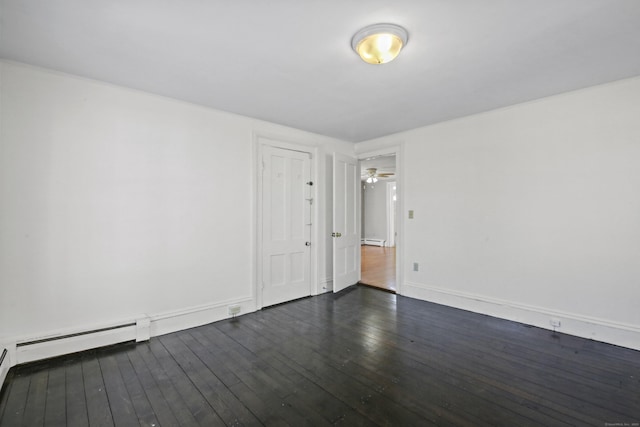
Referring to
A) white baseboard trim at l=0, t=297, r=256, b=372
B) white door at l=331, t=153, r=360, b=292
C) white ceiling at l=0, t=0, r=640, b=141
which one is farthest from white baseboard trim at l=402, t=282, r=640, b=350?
white baseboard trim at l=0, t=297, r=256, b=372

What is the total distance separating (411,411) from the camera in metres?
1.79

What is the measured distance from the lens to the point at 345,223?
464cm

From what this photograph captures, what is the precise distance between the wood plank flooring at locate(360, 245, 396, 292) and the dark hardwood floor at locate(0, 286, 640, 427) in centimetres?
171

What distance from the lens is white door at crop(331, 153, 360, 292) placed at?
14.5 feet

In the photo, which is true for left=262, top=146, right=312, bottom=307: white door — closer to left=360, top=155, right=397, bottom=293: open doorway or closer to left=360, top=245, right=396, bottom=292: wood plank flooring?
left=360, top=245, right=396, bottom=292: wood plank flooring

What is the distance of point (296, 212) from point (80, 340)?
8.79 feet

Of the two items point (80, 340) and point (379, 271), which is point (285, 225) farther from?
point (379, 271)

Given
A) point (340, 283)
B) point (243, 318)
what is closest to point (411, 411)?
point (243, 318)

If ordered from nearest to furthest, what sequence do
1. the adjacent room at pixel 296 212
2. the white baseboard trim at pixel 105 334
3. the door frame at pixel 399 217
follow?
the adjacent room at pixel 296 212 < the white baseboard trim at pixel 105 334 < the door frame at pixel 399 217

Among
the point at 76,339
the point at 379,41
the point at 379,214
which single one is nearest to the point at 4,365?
the point at 76,339

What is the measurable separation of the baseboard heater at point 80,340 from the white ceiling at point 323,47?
2297 millimetres

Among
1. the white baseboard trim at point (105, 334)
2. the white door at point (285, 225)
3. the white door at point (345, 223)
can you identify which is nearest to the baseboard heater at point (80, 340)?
the white baseboard trim at point (105, 334)

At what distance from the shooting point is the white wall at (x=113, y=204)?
2322 mm

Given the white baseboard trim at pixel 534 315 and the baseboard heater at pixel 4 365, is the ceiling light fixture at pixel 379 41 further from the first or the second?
the baseboard heater at pixel 4 365
